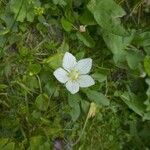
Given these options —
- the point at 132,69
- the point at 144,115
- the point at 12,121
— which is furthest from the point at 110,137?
the point at 12,121

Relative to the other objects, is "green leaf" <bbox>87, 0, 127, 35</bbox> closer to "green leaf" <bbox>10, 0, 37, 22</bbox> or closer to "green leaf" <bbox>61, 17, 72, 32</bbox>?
"green leaf" <bbox>61, 17, 72, 32</bbox>

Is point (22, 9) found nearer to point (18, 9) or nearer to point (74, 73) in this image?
point (18, 9)

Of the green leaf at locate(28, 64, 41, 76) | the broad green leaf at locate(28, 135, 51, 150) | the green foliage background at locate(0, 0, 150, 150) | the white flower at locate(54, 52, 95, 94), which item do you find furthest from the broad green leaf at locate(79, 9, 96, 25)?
the broad green leaf at locate(28, 135, 51, 150)

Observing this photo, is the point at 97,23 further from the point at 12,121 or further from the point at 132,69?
the point at 12,121

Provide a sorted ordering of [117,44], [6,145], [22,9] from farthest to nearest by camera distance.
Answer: [117,44] → [22,9] → [6,145]

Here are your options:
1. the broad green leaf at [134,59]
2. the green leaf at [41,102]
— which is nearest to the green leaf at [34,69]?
the green leaf at [41,102]

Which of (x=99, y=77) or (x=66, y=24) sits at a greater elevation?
(x=66, y=24)

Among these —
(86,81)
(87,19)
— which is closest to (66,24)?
(87,19)
